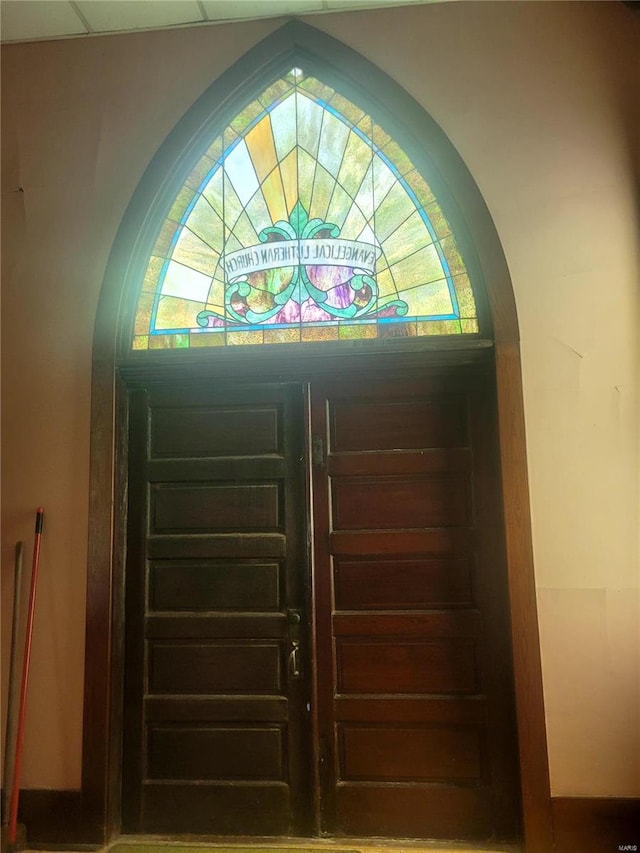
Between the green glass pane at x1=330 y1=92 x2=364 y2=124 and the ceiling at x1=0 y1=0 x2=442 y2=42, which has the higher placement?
the ceiling at x1=0 y1=0 x2=442 y2=42

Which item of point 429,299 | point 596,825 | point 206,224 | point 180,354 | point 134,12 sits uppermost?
point 134,12

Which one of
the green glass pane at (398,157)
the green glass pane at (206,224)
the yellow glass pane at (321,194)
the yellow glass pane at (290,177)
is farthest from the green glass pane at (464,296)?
the green glass pane at (206,224)

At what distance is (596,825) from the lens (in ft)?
7.06

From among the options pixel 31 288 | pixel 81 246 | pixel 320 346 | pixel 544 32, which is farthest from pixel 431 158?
pixel 31 288

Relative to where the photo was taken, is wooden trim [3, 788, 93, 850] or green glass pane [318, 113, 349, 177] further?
green glass pane [318, 113, 349, 177]

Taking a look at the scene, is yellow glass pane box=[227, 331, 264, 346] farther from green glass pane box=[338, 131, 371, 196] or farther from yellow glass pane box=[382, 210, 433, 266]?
green glass pane box=[338, 131, 371, 196]

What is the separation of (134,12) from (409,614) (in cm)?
291

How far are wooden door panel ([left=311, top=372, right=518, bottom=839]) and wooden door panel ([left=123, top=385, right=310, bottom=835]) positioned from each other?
142 millimetres

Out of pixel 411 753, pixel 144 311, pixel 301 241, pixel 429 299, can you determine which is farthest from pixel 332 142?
pixel 411 753

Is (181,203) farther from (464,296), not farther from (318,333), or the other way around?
(464,296)

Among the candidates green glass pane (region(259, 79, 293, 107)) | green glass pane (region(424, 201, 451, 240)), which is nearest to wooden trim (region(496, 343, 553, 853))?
green glass pane (region(424, 201, 451, 240))

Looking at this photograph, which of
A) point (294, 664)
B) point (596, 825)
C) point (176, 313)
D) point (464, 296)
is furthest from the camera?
point (176, 313)

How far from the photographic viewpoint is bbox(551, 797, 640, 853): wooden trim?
2141mm

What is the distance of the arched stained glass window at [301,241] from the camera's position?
2551mm
